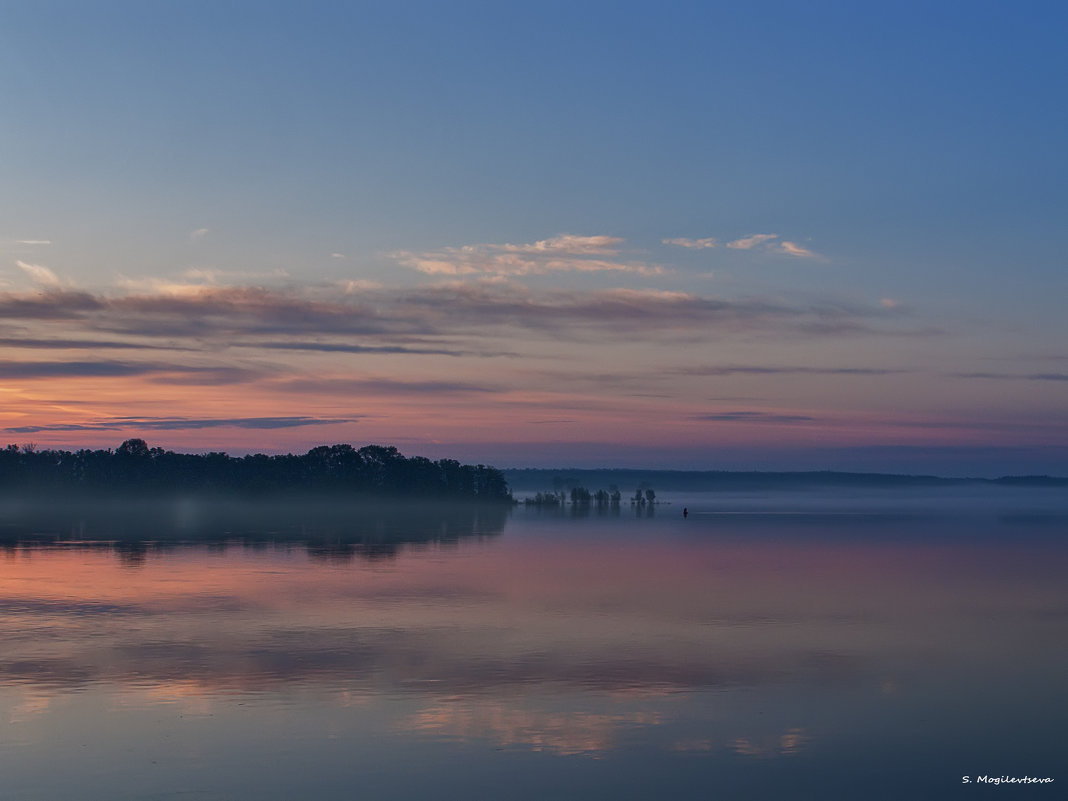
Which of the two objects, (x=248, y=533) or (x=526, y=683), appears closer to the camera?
(x=526, y=683)

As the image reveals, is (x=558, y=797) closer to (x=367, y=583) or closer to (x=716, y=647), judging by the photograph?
(x=716, y=647)

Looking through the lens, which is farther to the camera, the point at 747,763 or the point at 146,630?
the point at 146,630

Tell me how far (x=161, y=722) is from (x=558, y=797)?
32.9 ft

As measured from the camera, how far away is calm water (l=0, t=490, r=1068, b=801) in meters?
22.0

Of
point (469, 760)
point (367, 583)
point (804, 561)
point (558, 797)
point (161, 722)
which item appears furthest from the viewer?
point (804, 561)

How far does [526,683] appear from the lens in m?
30.3

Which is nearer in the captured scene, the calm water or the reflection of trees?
the calm water

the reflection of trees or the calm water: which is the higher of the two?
the reflection of trees

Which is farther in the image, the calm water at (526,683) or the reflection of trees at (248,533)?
the reflection of trees at (248,533)

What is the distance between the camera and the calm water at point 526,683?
867 inches

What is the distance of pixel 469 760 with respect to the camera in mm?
22750

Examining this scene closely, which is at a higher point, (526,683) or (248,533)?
(248,533)

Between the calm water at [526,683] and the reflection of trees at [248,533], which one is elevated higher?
the reflection of trees at [248,533]

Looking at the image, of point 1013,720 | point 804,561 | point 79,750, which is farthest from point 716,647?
point 804,561
